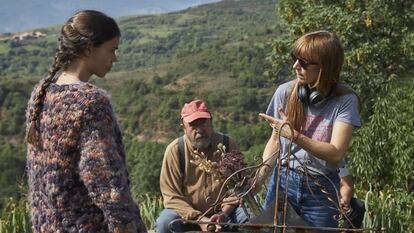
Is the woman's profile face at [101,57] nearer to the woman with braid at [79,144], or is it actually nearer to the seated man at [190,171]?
the woman with braid at [79,144]

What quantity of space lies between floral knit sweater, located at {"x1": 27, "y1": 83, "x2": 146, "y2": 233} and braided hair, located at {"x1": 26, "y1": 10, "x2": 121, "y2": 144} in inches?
1.2

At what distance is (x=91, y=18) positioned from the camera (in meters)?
2.60

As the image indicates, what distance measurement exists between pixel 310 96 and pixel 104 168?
1218mm

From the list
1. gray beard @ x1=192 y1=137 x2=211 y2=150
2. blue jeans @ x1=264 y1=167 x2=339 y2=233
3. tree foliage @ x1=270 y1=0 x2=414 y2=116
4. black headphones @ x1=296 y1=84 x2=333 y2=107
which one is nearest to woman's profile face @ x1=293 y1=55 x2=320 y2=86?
black headphones @ x1=296 y1=84 x2=333 y2=107

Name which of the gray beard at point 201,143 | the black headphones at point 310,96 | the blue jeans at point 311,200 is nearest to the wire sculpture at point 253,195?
the blue jeans at point 311,200

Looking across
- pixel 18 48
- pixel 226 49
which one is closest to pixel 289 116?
pixel 226 49

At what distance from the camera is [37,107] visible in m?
2.59

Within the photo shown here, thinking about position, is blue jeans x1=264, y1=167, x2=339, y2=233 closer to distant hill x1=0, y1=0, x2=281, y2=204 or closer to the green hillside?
the green hillside

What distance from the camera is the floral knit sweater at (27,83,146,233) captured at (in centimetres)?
248

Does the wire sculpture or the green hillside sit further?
the green hillside

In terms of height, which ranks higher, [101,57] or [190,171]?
[101,57]

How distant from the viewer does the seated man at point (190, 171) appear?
4355 millimetres

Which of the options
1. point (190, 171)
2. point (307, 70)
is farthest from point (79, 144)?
point (190, 171)

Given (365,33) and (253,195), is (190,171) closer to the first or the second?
(253,195)
